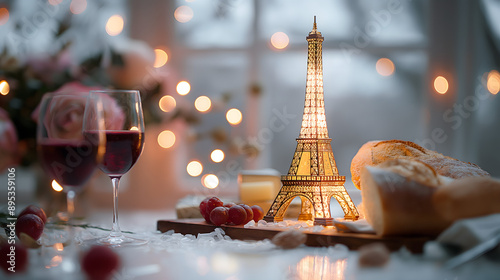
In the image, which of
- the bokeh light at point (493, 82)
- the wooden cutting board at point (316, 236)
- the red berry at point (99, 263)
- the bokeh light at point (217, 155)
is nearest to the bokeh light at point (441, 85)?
the bokeh light at point (493, 82)

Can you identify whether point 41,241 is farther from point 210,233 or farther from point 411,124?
point 411,124

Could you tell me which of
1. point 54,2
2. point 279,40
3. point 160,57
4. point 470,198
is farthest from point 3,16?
point 470,198

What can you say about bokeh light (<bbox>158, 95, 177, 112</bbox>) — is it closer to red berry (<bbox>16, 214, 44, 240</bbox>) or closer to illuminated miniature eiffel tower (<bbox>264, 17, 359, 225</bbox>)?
illuminated miniature eiffel tower (<bbox>264, 17, 359, 225</bbox>)

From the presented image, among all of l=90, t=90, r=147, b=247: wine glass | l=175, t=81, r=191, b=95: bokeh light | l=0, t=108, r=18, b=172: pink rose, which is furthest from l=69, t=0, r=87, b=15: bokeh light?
l=90, t=90, r=147, b=247: wine glass

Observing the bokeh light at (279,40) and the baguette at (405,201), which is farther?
the bokeh light at (279,40)

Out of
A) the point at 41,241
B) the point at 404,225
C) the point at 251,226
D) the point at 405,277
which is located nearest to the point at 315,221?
the point at 251,226

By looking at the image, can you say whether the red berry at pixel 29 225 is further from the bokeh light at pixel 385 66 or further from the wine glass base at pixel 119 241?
the bokeh light at pixel 385 66
